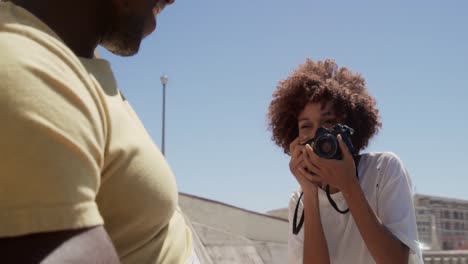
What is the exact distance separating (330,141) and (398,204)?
1.54ft

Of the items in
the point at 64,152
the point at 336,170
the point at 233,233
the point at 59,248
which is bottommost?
the point at 233,233

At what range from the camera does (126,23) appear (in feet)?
4.62

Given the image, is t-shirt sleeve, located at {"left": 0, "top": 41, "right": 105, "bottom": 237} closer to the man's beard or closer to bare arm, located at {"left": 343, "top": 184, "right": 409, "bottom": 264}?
the man's beard

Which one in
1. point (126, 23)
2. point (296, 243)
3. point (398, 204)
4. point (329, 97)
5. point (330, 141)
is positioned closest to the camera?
point (126, 23)

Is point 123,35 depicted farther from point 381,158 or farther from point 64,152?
point 381,158

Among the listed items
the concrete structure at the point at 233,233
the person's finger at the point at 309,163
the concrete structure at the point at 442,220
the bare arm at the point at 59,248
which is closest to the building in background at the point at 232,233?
the concrete structure at the point at 233,233

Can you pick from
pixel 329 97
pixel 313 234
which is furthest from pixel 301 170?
pixel 329 97

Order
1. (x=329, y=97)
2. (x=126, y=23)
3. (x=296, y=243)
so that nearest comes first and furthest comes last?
1. (x=126, y=23)
2. (x=296, y=243)
3. (x=329, y=97)

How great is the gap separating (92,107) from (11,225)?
26 cm

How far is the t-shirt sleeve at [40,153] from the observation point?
0.86 metres

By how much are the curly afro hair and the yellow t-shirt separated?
212 cm

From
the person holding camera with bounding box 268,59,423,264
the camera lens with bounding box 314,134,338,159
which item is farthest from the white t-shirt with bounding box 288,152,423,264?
the camera lens with bounding box 314,134,338,159

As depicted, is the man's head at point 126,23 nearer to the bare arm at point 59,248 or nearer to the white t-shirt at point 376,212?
the bare arm at point 59,248

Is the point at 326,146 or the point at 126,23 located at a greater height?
the point at 126,23
